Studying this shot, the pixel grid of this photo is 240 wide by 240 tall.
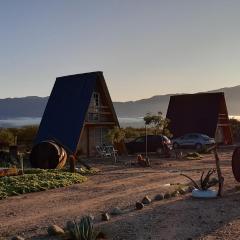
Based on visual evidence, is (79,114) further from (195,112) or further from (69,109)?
(195,112)

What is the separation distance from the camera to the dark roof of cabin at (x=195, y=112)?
49.7m

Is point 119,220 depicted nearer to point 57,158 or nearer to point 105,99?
point 57,158

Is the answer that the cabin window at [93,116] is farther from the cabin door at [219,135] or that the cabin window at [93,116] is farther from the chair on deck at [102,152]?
the cabin door at [219,135]

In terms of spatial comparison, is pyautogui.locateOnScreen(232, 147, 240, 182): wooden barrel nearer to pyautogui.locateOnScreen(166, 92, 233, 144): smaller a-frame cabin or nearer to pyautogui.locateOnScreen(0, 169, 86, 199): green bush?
pyautogui.locateOnScreen(0, 169, 86, 199): green bush

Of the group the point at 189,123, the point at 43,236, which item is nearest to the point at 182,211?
the point at 43,236

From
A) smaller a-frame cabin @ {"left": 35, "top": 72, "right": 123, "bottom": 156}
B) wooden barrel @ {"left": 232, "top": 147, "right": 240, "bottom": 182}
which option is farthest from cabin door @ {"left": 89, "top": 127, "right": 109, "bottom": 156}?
wooden barrel @ {"left": 232, "top": 147, "right": 240, "bottom": 182}

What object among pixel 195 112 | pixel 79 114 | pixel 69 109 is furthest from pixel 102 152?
pixel 195 112

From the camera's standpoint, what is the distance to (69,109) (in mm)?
35812

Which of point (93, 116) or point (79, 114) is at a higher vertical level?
point (79, 114)

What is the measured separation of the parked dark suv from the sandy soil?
17521 millimetres

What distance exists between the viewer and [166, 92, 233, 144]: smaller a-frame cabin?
163 ft

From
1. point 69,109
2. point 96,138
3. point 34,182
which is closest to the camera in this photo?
point 34,182

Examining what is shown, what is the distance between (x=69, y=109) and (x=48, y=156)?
30.9 feet

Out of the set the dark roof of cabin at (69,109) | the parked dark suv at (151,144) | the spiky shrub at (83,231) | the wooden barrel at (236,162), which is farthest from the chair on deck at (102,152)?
the spiky shrub at (83,231)
